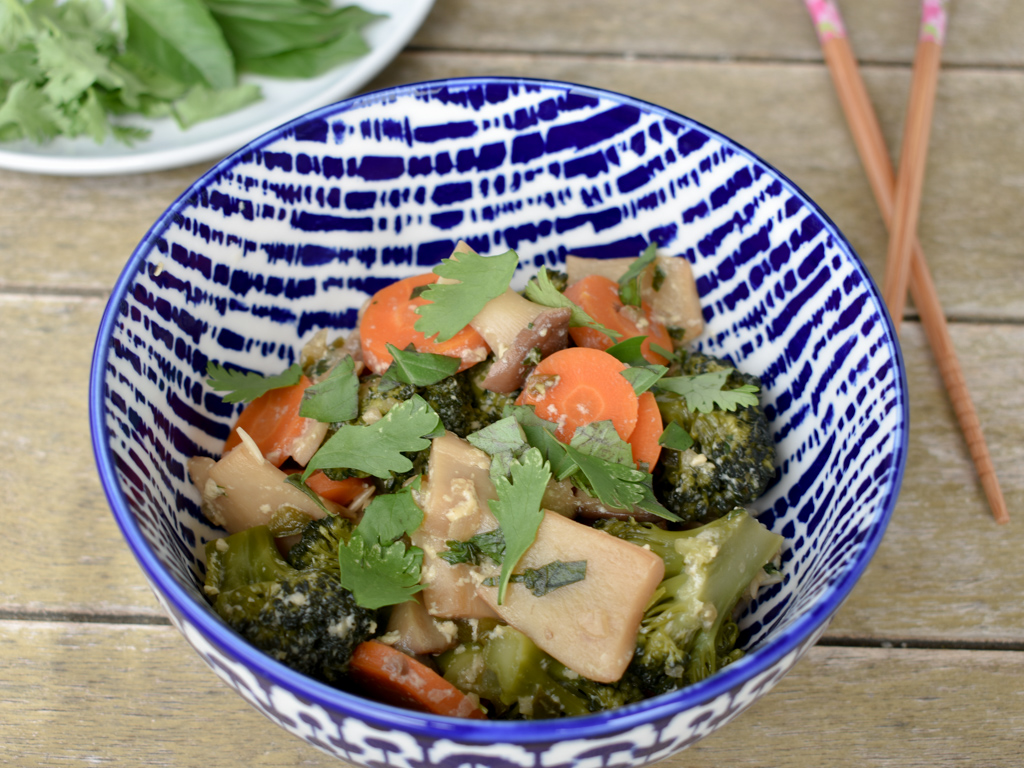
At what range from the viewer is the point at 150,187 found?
263 centimetres

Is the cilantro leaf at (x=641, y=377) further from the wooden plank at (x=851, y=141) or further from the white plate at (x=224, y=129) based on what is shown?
the white plate at (x=224, y=129)

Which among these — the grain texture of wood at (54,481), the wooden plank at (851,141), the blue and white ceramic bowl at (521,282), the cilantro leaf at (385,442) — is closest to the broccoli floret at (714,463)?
the blue and white ceramic bowl at (521,282)

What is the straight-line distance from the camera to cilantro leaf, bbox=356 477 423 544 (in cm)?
153

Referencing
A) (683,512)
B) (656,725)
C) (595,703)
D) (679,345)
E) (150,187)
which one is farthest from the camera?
(150,187)

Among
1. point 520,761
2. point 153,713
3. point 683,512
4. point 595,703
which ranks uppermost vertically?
point 683,512

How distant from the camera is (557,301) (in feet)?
5.99

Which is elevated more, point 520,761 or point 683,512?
point 683,512

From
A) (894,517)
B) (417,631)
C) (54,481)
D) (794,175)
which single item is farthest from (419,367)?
(794,175)

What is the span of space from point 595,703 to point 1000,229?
215 cm

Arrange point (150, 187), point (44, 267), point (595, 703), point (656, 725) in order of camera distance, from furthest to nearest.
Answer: point (150, 187) < point (44, 267) < point (595, 703) < point (656, 725)

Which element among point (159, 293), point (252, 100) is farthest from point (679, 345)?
point (252, 100)

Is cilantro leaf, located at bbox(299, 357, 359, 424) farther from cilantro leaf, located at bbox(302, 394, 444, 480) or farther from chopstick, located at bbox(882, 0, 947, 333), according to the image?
chopstick, located at bbox(882, 0, 947, 333)

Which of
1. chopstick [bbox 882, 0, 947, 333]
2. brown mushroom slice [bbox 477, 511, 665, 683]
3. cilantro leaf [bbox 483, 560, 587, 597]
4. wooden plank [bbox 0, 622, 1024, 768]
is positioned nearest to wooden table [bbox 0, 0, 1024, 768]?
wooden plank [bbox 0, 622, 1024, 768]

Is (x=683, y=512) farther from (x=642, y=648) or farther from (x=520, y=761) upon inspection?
(x=520, y=761)
